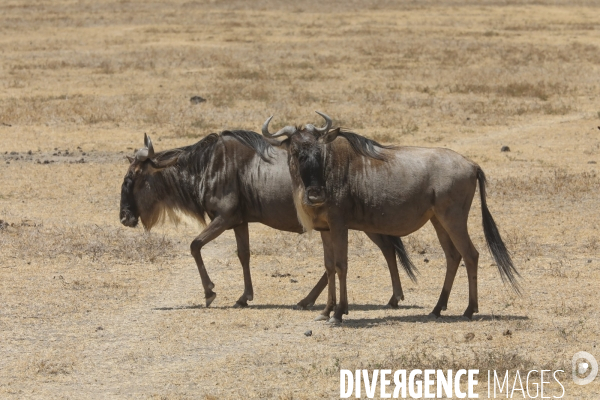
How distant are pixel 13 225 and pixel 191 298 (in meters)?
4.07

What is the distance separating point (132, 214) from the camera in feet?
36.6

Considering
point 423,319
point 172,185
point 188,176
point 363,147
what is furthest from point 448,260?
point 172,185

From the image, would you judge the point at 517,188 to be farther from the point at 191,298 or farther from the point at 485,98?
the point at 485,98

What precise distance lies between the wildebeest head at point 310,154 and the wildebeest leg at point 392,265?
1.55m

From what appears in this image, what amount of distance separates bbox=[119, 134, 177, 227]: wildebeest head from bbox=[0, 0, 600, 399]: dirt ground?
2.59 ft

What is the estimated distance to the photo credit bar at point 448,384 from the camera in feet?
23.6

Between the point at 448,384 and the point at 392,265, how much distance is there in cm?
321

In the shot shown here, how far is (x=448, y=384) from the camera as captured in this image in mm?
7375

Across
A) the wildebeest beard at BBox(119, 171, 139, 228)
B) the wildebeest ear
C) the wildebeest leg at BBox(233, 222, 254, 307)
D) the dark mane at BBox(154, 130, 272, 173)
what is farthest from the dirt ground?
the wildebeest ear

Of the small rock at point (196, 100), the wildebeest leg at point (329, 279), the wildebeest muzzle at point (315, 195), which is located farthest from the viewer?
the small rock at point (196, 100)

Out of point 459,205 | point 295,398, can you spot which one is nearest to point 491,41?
point 459,205

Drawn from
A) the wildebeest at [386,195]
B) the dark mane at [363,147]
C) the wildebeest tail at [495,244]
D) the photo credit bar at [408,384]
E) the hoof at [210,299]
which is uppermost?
the dark mane at [363,147]

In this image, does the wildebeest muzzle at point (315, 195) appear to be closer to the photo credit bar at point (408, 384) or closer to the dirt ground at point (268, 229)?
the dirt ground at point (268, 229)

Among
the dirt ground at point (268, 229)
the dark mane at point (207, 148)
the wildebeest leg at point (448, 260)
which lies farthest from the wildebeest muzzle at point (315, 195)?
the dark mane at point (207, 148)
